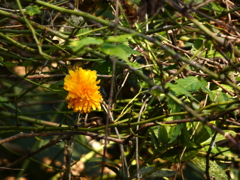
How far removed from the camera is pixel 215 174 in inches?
54.3

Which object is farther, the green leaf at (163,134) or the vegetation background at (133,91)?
the green leaf at (163,134)

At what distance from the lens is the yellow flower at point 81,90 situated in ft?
3.30

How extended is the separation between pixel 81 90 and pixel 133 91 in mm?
917

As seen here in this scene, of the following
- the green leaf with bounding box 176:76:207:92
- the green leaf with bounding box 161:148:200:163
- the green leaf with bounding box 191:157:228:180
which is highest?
the green leaf with bounding box 176:76:207:92

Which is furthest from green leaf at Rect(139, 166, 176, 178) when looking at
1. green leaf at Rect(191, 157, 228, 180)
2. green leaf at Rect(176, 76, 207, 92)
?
green leaf at Rect(176, 76, 207, 92)

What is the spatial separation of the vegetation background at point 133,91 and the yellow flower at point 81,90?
0.19 feet

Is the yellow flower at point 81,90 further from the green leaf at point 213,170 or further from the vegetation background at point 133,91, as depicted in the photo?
the green leaf at point 213,170

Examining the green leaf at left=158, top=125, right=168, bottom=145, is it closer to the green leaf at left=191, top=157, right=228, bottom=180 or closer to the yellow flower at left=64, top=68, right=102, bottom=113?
the green leaf at left=191, top=157, right=228, bottom=180

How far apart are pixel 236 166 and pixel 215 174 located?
1.89 ft

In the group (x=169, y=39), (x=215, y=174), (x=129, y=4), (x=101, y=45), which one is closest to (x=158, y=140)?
(x=215, y=174)

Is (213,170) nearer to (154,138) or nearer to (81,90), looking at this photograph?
(154,138)

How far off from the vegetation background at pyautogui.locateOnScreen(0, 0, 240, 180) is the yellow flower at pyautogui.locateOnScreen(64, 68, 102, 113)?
0.06 m

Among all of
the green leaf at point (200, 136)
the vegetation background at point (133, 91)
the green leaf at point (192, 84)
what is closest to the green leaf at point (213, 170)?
the vegetation background at point (133, 91)

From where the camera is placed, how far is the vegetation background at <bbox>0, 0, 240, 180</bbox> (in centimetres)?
96
